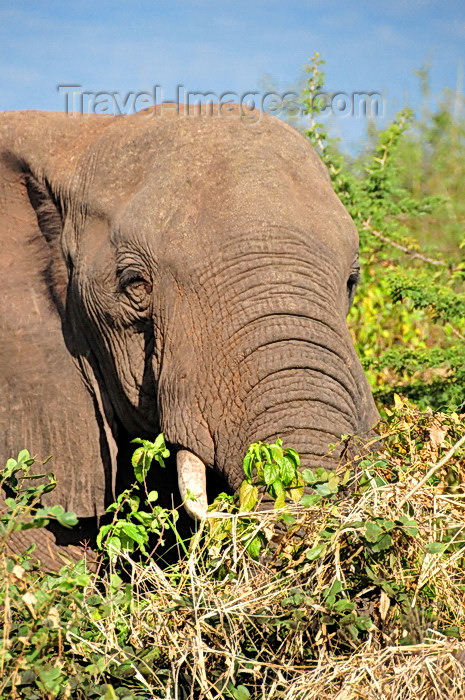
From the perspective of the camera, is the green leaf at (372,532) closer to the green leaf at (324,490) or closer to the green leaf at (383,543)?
the green leaf at (383,543)

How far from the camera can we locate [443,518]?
107 inches

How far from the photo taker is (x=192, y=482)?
3.55m

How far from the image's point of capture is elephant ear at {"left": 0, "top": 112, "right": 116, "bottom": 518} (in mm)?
4230

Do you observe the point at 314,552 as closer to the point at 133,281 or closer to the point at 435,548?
the point at 435,548

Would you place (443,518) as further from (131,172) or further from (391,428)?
(131,172)

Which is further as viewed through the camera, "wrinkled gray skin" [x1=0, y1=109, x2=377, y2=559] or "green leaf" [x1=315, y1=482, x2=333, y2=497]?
"wrinkled gray skin" [x1=0, y1=109, x2=377, y2=559]

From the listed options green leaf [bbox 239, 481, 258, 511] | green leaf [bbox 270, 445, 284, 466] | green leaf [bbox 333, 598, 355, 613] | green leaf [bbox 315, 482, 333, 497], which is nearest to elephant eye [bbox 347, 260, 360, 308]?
green leaf [bbox 270, 445, 284, 466]

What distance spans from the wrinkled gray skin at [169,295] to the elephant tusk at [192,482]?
2cm

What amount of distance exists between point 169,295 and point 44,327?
0.80m

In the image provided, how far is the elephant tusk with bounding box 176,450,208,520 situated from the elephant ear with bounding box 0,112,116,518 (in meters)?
0.60

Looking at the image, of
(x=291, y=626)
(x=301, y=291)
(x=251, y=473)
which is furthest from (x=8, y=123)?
(x=291, y=626)

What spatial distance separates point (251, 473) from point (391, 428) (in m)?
0.44

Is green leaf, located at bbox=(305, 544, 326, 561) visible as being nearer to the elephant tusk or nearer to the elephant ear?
the elephant tusk

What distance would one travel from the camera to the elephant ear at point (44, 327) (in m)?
4.23
